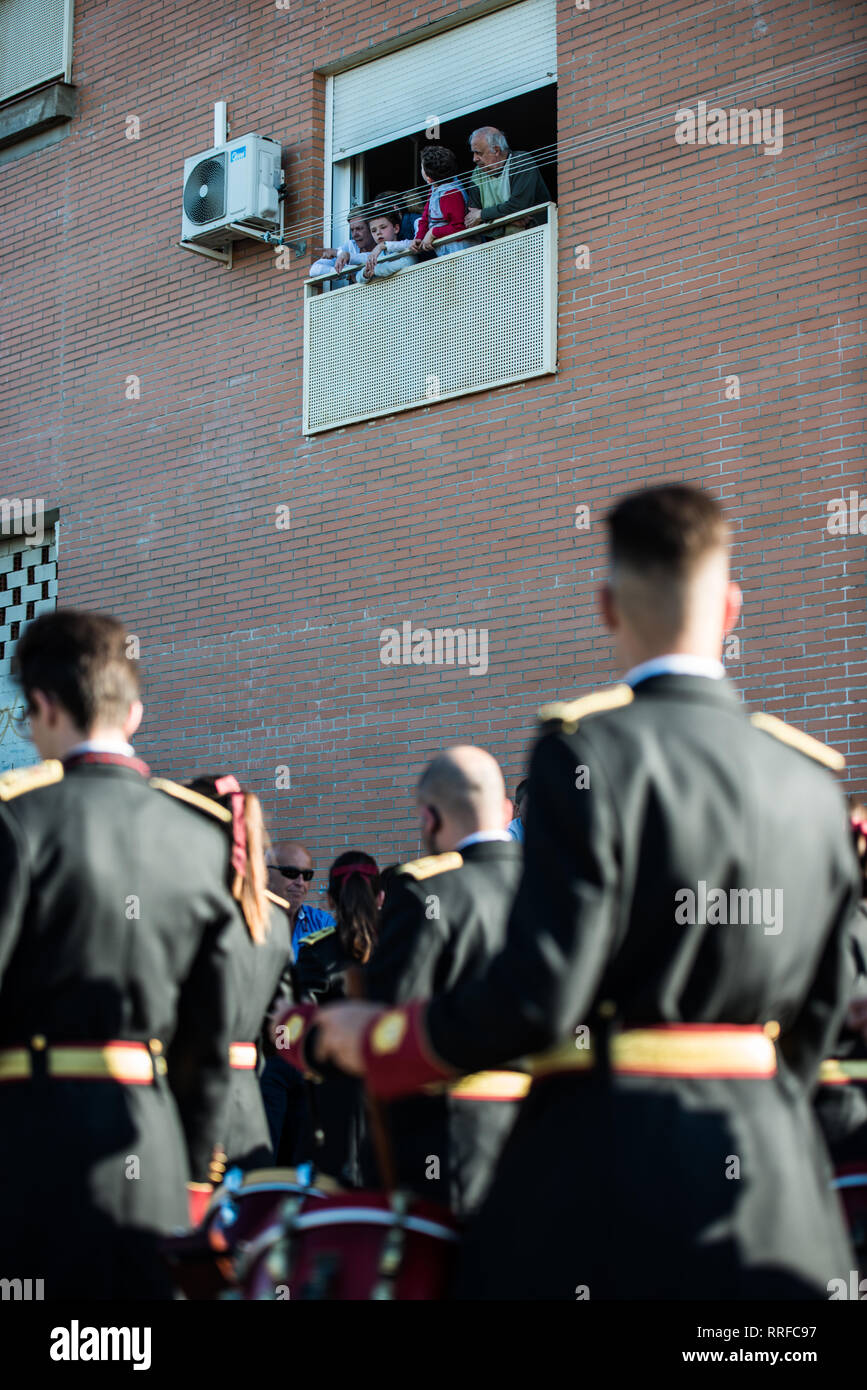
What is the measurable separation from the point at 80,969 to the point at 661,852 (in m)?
1.26

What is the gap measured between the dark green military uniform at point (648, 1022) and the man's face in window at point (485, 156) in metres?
Answer: 8.38

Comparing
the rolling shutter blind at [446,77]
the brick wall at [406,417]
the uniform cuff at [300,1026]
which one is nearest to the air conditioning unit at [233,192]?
the brick wall at [406,417]

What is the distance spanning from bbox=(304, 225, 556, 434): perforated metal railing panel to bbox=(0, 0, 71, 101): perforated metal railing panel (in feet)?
13.2

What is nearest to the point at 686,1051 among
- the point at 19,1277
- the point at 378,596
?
the point at 19,1277

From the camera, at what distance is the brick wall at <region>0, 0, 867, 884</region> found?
8648 millimetres

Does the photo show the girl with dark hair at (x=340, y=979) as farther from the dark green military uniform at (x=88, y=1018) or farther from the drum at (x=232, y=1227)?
the dark green military uniform at (x=88, y=1018)

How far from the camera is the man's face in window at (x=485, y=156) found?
10055 millimetres

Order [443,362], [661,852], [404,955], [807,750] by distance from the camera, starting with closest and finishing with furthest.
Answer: [661,852] < [807,750] < [404,955] < [443,362]

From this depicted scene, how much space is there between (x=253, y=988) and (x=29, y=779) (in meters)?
1.95

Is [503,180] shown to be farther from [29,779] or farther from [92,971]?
[92,971]

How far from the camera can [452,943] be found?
405 cm

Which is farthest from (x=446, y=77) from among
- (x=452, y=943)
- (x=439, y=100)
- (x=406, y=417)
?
(x=452, y=943)

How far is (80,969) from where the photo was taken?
116 inches

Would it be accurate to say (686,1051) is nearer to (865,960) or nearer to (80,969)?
(80,969)
